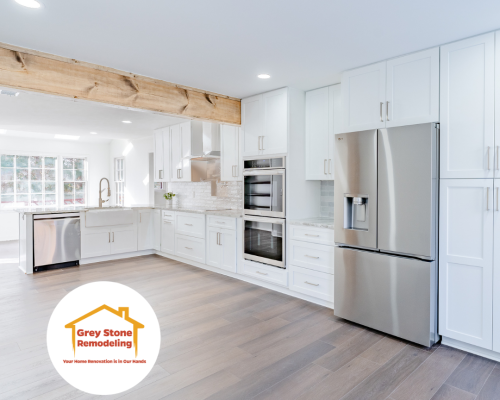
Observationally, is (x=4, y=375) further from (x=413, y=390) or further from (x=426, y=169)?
(x=426, y=169)

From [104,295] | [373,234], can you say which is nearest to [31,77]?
[104,295]

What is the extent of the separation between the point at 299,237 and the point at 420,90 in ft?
6.02

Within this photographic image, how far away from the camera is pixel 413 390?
2.12m

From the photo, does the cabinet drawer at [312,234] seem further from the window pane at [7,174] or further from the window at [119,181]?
the window pane at [7,174]

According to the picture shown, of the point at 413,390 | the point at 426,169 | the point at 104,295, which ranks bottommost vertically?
the point at 413,390

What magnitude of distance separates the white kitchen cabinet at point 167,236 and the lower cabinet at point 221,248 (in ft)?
3.35

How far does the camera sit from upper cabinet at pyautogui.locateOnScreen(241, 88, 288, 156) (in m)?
3.92

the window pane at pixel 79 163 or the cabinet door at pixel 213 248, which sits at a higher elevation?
the window pane at pixel 79 163

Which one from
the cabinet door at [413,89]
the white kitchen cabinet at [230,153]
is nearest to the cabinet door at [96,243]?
the white kitchen cabinet at [230,153]

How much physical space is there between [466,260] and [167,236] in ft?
14.7

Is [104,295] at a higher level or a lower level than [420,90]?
lower

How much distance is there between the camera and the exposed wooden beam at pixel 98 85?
2.72 meters

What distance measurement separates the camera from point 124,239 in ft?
19.0

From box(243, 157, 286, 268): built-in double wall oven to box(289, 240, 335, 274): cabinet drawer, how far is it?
16 cm
